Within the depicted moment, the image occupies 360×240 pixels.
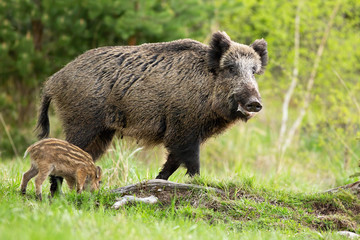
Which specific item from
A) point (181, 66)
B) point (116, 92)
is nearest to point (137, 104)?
point (116, 92)

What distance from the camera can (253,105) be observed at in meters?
5.64

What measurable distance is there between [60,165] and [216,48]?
8.02 feet

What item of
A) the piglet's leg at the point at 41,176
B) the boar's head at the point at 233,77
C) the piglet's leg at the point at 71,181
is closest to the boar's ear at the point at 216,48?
the boar's head at the point at 233,77

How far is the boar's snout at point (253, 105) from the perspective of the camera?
558 cm

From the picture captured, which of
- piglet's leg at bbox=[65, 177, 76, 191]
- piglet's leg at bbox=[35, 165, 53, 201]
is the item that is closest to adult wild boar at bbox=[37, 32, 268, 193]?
piglet's leg at bbox=[65, 177, 76, 191]

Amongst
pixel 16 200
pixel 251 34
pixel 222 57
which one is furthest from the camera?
pixel 251 34

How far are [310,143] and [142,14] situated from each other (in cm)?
548

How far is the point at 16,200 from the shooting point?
15.8ft

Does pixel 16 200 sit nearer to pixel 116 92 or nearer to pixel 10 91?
pixel 116 92

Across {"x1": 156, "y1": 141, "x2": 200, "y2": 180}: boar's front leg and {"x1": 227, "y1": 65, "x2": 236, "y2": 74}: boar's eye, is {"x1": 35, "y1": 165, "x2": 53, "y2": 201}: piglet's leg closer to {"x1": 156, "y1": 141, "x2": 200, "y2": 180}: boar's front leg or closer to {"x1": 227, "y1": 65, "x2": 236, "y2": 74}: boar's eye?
{"x1": 156, "y1": 141, "x2": 200, "y2": 180}: boar's front leg

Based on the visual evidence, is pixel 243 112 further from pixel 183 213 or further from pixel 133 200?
pixel 133 200

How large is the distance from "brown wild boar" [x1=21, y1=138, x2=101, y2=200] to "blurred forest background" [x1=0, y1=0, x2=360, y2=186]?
3563 mm

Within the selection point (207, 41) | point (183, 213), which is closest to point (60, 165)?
point (183, 213)

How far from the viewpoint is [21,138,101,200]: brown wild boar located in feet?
16.4
